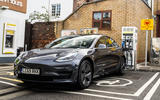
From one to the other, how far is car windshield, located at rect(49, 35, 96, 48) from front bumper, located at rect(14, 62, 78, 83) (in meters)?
1.13

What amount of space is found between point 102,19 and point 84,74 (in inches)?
386

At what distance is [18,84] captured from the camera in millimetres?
5320

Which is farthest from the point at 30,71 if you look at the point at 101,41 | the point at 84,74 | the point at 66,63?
the point at 101,41

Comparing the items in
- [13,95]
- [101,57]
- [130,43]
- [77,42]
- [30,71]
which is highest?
[130,43]

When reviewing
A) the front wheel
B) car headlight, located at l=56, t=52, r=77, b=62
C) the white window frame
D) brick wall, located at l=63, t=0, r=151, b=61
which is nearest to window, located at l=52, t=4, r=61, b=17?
the white window frame

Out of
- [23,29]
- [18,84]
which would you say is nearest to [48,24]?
[23,29]

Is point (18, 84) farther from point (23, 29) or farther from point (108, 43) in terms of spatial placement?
point (23, 29)

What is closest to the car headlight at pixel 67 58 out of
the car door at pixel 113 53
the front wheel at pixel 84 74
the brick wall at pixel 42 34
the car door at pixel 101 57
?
the front wheel at pixel 84 74

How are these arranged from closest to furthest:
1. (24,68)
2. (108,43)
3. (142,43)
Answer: (24,68), (108,43), (142,43)

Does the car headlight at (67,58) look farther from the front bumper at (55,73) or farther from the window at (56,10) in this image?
the window at (56,10)

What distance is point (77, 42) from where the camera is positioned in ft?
18.6

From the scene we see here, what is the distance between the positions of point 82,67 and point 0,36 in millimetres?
10369

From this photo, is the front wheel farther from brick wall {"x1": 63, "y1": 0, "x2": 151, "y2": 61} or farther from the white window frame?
the white window frame

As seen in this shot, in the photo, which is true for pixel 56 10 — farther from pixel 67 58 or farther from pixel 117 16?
pixel 67 58
